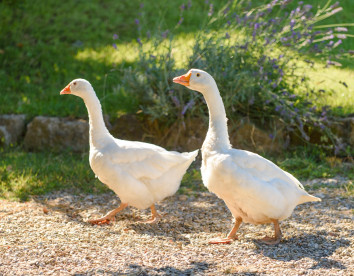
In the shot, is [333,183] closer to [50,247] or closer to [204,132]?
[204,132]

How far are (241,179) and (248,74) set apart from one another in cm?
317

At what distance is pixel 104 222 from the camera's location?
5.18 metres

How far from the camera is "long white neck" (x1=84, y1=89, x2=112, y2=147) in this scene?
5258 millimetres

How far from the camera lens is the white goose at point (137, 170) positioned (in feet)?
16.4

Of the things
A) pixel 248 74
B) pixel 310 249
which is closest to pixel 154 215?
pixel 310 249

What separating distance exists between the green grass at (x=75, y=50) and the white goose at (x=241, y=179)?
3.11 meters

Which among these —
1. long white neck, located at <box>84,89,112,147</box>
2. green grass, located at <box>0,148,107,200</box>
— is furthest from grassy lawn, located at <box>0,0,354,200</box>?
long white neck, located at <box>84,89,112,147</box>

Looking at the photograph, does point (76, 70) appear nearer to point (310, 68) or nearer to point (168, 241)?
point (310, 68)

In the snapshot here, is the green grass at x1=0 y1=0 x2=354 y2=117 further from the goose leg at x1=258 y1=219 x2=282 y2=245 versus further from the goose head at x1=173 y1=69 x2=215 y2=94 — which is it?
the goose leg at x1=258 y1=219 x2=282 y2=245

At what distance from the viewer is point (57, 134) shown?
25.7 feet

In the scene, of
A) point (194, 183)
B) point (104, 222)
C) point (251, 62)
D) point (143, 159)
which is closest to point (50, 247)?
point (104, 222)

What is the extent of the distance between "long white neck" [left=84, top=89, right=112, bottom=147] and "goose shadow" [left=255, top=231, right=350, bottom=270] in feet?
6.11

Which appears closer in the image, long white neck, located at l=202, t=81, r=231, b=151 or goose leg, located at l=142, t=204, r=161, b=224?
long white neck, located at l=202, t=81, r=231, b=151

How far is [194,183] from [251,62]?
2.03 m
